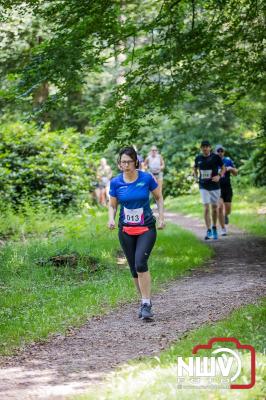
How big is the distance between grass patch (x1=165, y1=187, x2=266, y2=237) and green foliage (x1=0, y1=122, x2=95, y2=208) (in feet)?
15.7

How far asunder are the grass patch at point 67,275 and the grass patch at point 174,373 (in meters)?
1.87

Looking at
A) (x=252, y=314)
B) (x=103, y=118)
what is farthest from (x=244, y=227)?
(x=252, y=314)

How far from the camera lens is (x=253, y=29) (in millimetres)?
13586

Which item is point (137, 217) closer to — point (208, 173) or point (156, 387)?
point (156, 387)

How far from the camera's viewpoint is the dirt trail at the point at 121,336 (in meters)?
6.25

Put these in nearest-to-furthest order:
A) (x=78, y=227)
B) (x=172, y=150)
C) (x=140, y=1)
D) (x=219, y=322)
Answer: (x=219, y=322), (x=78, y=227), (x=140, y=1), (x=172, y=150)

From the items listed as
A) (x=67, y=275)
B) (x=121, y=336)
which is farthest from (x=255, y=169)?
(x=121, y=336)

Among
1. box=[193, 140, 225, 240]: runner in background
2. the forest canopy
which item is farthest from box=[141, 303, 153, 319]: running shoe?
box=[193, 140, 225, 240]: runner in background

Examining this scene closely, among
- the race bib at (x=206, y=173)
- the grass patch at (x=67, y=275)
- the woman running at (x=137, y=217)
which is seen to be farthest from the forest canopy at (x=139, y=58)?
the woman running at (x=137, y=217)

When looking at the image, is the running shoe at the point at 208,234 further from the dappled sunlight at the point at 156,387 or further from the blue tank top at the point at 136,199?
the dappled sunlight at the point at 156,387

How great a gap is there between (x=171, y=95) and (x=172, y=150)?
2009 centimetres

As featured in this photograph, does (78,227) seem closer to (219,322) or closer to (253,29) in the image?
(253,29)

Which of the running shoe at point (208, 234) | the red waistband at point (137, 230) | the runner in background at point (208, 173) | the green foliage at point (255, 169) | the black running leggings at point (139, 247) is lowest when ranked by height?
the green foliage at point (255, 169)

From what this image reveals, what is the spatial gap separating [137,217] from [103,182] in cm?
1681
